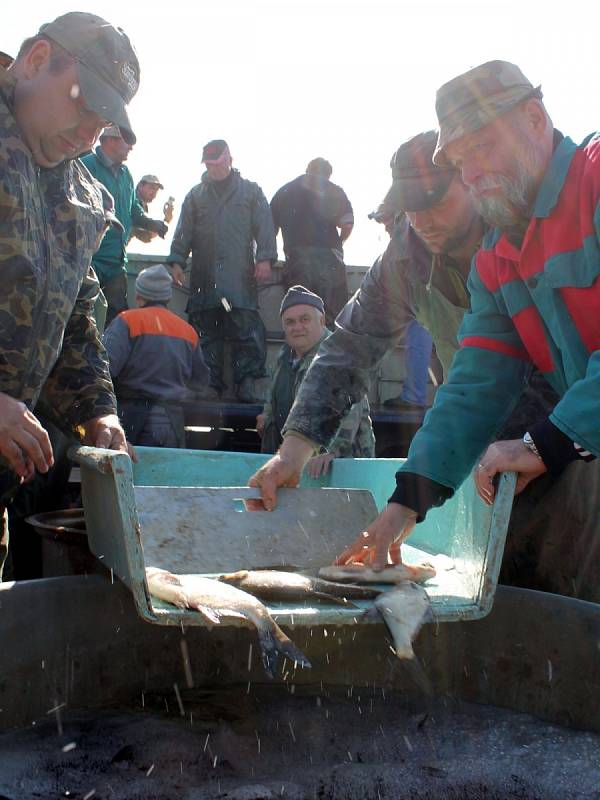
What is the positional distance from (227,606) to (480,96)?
1645mm

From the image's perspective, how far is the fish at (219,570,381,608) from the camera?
2488mm

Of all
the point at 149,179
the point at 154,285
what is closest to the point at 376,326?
the point at 154,285

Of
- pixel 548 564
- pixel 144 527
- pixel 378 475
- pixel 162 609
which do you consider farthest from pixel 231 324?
pixel 162 609

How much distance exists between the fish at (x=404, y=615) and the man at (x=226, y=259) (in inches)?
191

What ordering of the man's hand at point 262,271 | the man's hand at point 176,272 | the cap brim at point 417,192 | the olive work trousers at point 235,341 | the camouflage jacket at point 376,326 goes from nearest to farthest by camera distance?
the cap brim at point 417,192 < the camouflage jacket at point 376,326 < the olive work trousers at point 235,341 < the man's hand at point 262,271 < the man's hand at point 176,272

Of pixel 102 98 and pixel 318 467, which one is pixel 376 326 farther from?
pixel 102 98

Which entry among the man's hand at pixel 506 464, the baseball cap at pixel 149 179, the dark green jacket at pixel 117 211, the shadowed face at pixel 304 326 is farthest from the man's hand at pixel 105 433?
the baseball cap at pixel 149 179

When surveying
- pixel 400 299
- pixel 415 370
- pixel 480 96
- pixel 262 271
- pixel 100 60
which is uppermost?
pixel 100 60

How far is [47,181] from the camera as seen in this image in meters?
2.90

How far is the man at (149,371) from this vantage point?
5.88 meters

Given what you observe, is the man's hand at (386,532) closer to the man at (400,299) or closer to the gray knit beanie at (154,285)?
the man at (400,299)

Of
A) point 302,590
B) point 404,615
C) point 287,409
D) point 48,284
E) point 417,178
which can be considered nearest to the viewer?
point 404,615

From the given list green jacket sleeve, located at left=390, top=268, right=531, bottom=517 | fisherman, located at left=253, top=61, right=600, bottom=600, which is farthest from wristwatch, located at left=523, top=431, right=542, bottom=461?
green jacket sleeve, located at left=390, top=268, right=531, bottom=517

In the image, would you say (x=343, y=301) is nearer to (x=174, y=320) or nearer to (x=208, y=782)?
(x=174, y=320)
